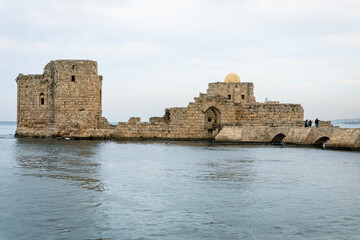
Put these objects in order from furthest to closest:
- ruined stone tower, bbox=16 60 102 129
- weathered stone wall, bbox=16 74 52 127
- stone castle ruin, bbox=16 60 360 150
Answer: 1. weathered stone wall, bbox=16 74 52 127
2. ruined stone tower, bbox=16 60 102 129
3. stone castle ruin, bbox=16 60 360 150

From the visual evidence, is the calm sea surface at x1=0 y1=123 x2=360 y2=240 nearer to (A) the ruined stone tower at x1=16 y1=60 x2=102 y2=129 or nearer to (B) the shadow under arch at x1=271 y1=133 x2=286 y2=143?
(B) the shadow under arch at x1=271 y1=133 x2=286 y2=143

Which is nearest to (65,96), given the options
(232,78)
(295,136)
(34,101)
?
(34,101)

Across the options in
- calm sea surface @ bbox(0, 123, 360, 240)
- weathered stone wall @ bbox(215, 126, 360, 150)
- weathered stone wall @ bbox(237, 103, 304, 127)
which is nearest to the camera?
calm sea surface @ bbox(0, 123, 360, 240)

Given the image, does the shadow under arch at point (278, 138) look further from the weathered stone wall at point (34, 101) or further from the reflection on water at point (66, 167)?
the weathered stone wall at point (34, 101)

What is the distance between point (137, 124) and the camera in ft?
79.3

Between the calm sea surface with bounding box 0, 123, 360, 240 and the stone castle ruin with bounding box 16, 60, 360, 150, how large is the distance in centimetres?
847

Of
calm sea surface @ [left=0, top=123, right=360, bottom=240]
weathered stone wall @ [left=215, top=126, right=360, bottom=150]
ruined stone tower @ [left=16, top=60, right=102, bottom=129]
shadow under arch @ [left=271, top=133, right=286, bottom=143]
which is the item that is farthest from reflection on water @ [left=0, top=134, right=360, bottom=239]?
ruined stone tower @ [left=16, top=60, right=102, bottom=129]

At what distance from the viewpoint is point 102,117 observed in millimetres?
26016

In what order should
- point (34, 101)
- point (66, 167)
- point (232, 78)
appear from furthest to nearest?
point (232, 78) → point (34, 101) → point (66, 167)

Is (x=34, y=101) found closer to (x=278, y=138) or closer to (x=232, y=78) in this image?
(x=278, y=138)

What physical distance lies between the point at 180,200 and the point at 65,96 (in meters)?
18.7

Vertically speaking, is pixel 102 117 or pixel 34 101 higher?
pixel 34 101

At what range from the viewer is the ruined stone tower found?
24891 mm

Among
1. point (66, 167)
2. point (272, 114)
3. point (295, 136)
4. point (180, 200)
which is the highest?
point (272, 114)
